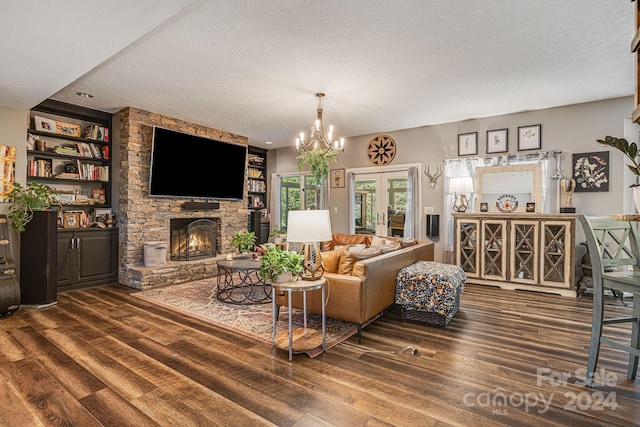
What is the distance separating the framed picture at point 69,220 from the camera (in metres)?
4.89

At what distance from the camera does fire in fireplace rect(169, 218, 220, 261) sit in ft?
19.1

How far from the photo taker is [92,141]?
5301 millimetres

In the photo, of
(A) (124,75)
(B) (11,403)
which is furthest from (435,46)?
(B) (11,403)

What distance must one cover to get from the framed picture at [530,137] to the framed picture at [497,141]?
0.20 meters

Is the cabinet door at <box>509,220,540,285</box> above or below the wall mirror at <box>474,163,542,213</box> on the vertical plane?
below

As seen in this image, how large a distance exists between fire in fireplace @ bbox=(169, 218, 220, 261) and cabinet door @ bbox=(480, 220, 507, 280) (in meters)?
4.78

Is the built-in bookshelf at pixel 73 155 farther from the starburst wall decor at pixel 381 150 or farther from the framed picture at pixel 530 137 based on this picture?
the framed picture at pixel 530 137

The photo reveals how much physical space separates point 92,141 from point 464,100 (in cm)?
577

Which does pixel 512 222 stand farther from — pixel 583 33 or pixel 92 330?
pixel 92 330

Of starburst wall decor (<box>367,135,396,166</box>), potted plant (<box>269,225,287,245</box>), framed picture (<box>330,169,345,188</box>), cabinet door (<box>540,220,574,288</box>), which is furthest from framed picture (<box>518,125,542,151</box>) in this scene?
potted plant (<box>269,225,287,245</box>)

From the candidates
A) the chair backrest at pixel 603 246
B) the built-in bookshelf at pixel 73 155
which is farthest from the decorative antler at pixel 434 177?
the built-in bookshelf at pixel 73 155

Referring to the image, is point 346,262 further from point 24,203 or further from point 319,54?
point 24,203

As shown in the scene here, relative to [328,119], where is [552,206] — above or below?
below

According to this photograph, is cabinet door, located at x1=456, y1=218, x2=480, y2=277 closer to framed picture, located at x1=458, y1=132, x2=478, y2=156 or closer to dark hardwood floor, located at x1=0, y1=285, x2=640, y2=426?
framed picture, located at x1=458, y1=132, x2=478, y2=156
